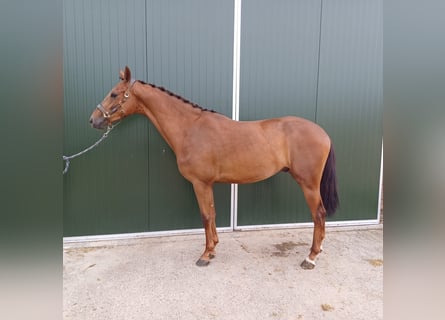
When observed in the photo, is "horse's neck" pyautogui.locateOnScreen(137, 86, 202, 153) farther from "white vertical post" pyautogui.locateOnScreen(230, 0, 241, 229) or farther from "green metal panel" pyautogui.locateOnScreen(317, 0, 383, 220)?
"green metal panel" pyautogui.locateOnScreen(317, 0, 383, 220)

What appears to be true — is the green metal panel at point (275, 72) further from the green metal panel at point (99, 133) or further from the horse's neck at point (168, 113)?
the green metal panel at point (99, 133)

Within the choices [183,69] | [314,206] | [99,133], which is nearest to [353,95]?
[314,206]

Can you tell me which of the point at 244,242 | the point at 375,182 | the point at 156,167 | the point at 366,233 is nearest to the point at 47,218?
the point at 156,167

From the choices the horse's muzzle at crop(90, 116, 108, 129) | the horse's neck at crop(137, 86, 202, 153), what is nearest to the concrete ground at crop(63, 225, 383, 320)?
the horse's neck at crop(137, 86, 202, 153)

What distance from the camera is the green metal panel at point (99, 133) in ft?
9.18

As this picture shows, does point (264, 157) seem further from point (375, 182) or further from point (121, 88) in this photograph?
point (375, 182)

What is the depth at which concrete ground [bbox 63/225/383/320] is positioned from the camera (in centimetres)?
189

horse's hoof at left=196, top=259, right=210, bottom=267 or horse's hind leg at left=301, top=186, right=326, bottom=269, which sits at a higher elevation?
horse's hind leg at left=301, top=186, right=326, bottom=269

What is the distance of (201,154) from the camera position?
247 cm

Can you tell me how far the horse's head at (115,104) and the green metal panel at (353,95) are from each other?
2.40 m

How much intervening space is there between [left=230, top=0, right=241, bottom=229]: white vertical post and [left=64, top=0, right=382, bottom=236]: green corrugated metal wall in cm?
6

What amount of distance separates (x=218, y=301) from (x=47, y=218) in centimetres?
163

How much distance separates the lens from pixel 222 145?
2.51 m

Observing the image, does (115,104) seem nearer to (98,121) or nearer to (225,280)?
(98,121)
